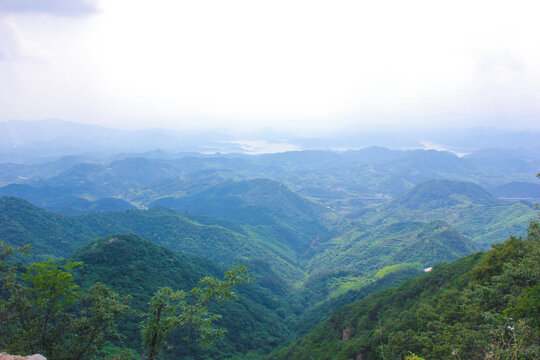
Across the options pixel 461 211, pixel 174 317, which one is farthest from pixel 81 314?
pixel 461 211

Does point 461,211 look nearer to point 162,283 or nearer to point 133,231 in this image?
point 162,283

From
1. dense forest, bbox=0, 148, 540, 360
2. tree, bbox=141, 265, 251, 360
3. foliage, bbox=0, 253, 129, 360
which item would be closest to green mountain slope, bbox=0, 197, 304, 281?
dense forest, bbox=0, 148, 540, 360

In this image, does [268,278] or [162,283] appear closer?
[162,283]

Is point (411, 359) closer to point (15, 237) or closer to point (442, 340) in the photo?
point (442, 340)

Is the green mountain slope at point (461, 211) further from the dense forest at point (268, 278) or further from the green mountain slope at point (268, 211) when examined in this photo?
the green mountain slope at point (268, 211)

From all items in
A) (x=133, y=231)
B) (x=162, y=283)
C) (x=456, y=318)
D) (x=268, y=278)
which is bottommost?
(x=268, y=278)

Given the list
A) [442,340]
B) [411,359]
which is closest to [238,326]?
[442,340]

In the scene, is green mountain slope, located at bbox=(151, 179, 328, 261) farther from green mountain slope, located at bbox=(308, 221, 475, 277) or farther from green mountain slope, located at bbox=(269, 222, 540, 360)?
green mountain slope, located at bbox=(269, 222, 540, 360)

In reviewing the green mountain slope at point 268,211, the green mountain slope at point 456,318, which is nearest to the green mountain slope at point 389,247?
the green mountain slope at point 268,211
